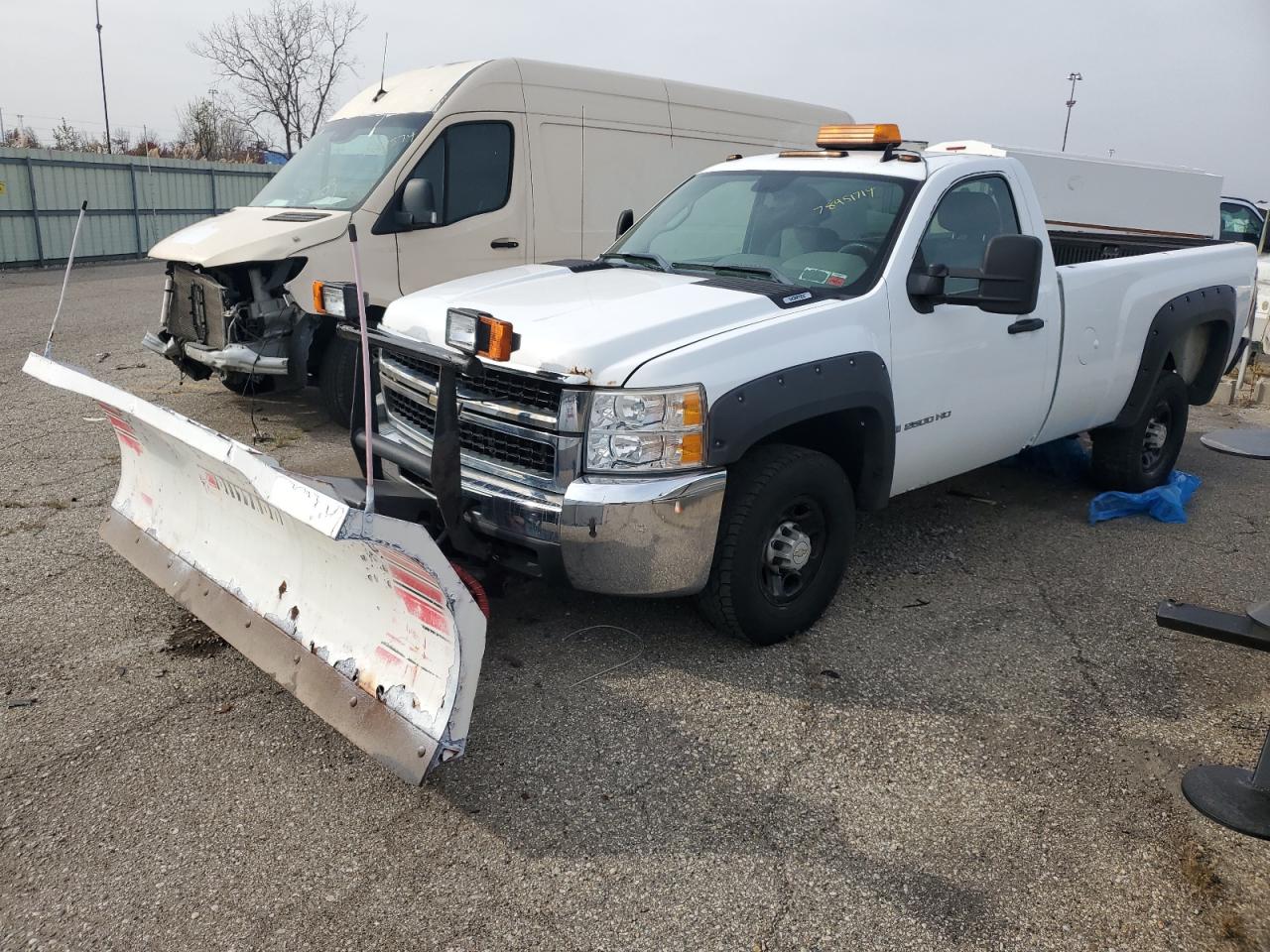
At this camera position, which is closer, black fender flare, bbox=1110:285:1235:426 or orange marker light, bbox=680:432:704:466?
orange marker light, bbox=680:432:704:466

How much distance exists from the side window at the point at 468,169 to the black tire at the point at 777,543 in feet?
15.2

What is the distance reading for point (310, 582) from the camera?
140 inches

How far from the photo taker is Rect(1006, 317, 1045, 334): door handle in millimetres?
4767

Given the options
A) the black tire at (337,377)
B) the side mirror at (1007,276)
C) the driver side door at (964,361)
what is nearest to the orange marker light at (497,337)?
the driver side door at (964,361)

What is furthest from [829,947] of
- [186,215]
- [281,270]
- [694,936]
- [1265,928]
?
[186,215]

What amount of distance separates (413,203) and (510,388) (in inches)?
155

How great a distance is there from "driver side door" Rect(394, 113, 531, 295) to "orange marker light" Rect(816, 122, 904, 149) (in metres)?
3.37

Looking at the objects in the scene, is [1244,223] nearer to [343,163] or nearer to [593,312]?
[343,163]

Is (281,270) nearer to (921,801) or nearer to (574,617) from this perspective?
(574,617)

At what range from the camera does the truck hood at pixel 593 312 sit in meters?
3.53

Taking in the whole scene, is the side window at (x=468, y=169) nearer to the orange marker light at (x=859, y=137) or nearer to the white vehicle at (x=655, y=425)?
the white vehicle at (x=655, y=425)

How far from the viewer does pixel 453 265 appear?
772 cm

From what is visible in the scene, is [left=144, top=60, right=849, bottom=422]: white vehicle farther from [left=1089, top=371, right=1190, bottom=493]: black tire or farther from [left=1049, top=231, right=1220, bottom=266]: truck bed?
[left=1089, top=371, right=1190, bottom=493]: black tire

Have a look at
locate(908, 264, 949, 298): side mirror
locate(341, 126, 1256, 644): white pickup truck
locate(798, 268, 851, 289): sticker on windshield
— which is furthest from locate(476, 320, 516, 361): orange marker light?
locate(908, 264, 949, 298): side mirror
